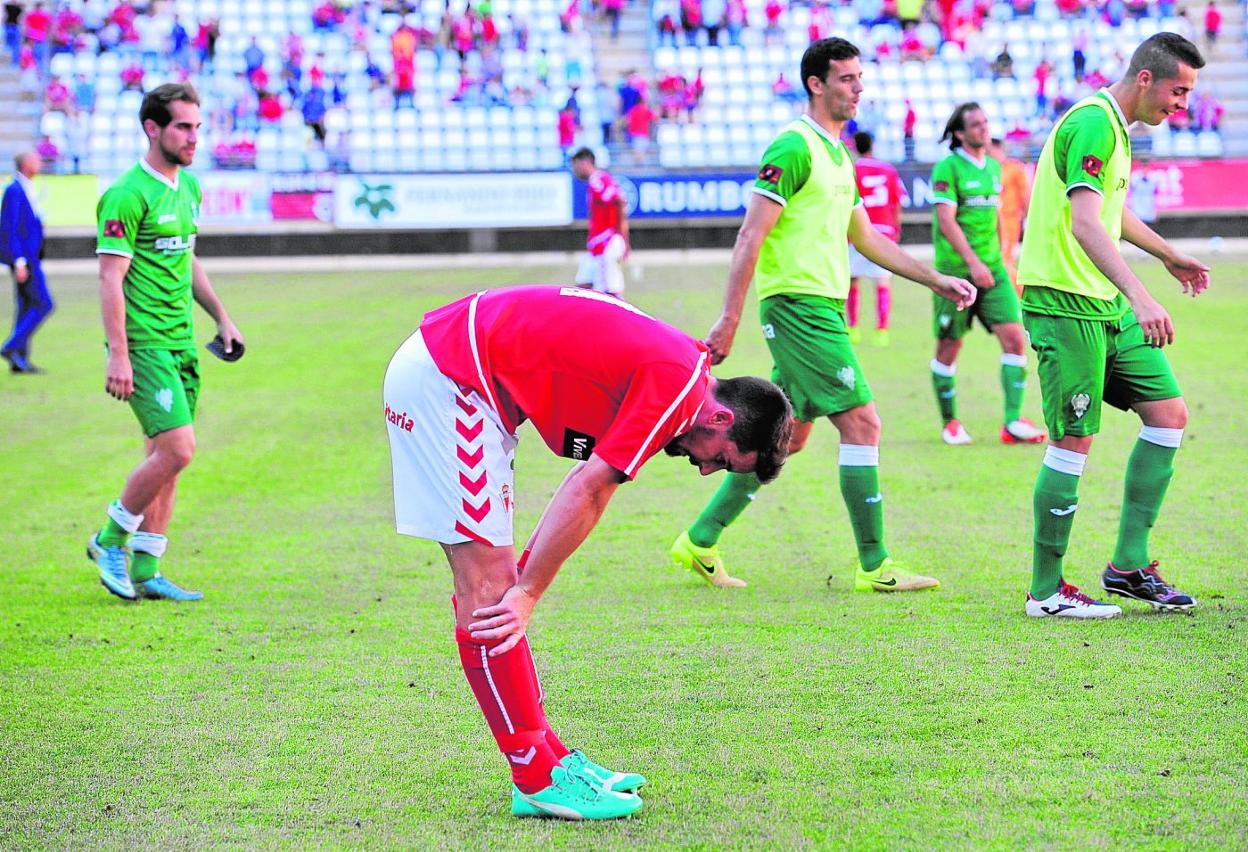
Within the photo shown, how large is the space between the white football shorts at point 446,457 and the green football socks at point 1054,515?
269 cm

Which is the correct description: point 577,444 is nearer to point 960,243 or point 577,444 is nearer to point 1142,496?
point 1142,496

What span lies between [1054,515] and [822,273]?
4.60ft

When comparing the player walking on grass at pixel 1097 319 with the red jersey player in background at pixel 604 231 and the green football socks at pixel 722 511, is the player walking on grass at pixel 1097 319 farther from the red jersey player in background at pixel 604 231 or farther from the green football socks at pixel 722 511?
the red jersey player in background at pixel 604 231

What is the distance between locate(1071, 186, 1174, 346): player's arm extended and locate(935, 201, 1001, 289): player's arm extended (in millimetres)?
4312

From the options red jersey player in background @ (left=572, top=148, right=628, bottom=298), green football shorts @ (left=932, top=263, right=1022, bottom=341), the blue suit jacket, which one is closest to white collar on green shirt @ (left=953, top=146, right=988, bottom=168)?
green football shorts @ (left=932, top=263, right=1022, bottom=341)

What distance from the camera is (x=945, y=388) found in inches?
397

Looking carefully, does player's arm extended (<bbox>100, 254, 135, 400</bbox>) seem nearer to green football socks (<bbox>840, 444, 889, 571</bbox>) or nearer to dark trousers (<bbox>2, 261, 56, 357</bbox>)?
green football socks (<bbox>840, 444, 889, 571</bbox>)

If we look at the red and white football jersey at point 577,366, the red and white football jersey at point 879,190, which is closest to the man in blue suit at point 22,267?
the red and white football jersey at point 879,190

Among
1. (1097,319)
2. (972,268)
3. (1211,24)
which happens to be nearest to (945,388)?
(972,268)

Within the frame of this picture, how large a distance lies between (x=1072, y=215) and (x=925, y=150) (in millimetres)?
25868

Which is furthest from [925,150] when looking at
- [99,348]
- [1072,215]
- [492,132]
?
[1072,215]

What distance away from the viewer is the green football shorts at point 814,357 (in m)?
6.18

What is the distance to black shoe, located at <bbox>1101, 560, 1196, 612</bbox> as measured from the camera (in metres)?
5.72

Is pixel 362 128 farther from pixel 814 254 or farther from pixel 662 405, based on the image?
pixel 662 405
